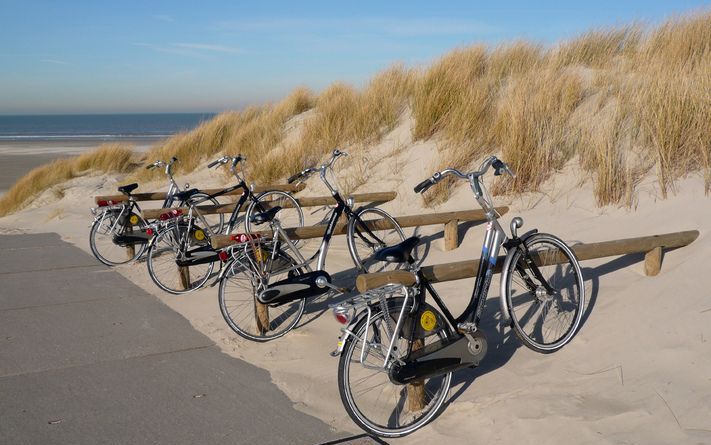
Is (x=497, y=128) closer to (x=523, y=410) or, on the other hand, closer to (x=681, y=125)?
(x=681, y=125)

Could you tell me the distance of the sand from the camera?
4.00m

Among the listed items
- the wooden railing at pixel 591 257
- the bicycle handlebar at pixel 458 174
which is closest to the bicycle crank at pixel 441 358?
the wooden railing at pixel 591 257

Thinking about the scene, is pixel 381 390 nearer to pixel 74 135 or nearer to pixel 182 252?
pixel 182 252

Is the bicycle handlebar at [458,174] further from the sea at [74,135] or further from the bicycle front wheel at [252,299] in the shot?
the sea at [74,135]

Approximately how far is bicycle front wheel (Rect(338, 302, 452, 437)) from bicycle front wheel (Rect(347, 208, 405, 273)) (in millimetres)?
2594

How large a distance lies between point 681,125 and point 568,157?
148cm

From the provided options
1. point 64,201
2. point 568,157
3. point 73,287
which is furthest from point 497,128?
point 64,201

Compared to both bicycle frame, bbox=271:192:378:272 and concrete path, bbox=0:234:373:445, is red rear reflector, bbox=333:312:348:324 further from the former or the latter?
bicycle frame, bbox=271:192:378:272

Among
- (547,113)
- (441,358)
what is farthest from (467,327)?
(547,113)

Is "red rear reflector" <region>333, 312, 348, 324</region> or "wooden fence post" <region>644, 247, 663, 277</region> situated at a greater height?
"red rear reflector" <region>333, 312, 348, 324</region>

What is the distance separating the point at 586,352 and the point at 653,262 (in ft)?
4.84

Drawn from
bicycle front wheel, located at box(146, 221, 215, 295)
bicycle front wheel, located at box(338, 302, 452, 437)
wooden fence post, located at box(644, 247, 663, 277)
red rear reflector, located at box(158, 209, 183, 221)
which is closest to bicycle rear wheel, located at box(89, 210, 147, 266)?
bicycle front wheel, located at box(146, 221, 215, 295)

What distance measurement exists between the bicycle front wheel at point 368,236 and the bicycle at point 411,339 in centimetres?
248

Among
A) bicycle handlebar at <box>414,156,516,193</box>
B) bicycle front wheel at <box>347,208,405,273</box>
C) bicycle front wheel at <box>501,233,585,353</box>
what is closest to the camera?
bicycle handlebar at <box>414,156,516,193</box>
